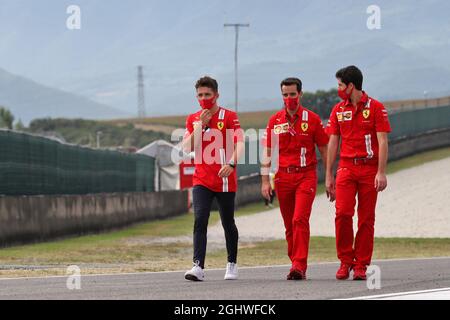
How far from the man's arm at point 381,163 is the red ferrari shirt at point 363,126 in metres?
0.10

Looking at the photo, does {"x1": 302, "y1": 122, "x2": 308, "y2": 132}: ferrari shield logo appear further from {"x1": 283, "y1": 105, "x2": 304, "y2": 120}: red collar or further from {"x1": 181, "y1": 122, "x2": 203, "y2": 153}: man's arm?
{"x1": 181, "y1": 122, "x2": 203, "y2": 153}: man's arm

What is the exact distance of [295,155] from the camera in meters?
15.0

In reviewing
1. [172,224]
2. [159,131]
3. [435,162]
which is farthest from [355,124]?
[159,131]

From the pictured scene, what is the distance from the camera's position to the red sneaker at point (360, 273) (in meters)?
14.5

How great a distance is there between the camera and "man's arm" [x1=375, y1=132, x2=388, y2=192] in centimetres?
1456

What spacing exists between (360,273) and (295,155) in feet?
4.65

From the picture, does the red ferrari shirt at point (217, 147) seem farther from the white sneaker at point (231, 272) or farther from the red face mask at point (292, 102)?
the white sneaker at point (231, 272)

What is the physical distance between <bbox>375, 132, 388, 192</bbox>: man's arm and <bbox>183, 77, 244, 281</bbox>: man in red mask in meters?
1.42

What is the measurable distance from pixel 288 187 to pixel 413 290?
8.40ft

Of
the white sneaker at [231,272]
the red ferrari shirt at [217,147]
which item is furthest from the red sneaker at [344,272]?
the red ferrari shirt at [217,147]

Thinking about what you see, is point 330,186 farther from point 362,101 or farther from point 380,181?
point 362,101


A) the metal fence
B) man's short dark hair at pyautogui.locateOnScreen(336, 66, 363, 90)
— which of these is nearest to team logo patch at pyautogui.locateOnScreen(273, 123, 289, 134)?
man's short dark hair at pyautogui.locateOnScreen(336, 66, 363, 90)

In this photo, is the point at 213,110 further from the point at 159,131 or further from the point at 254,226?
the point at 159,131

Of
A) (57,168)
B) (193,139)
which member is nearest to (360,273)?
(193,139)
